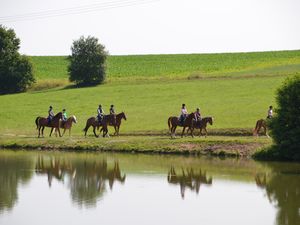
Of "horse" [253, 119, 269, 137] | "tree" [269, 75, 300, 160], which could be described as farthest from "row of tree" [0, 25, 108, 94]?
"tree" [269, 75, 300, 160]

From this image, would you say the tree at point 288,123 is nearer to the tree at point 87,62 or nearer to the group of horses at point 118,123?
the group of horses at point 118,123

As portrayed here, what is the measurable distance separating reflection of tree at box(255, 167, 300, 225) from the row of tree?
54531mm

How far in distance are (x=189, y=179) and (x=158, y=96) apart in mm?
38791

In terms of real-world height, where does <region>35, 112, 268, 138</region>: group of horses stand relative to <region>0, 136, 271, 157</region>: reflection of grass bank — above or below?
above

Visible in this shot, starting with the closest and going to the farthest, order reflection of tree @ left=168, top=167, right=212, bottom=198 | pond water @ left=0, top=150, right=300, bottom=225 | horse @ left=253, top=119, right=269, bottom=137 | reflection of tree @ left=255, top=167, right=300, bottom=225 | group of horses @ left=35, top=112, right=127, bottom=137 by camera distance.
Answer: reflection of tree @ left=255, top=167, right=300, bottom=225
pond water @ left=0, top=150, right=300, bottom=225
reflection of tree @ left=168, top=167, right=212, bottom=198
horse @ left=253, top=119, right=269, bottom=137
group of horses @ left=35, top=112, right=127, bottom=137

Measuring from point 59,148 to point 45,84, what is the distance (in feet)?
152

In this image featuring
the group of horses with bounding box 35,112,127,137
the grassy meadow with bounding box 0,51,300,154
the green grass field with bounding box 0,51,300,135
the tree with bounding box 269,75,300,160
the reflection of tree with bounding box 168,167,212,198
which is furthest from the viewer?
the green grass field with bounding box 0,51,300,135

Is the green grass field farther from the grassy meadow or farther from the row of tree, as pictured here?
the row of tree

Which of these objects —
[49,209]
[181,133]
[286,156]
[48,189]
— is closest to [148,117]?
[181,133]

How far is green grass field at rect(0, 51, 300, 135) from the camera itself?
56.8 metres

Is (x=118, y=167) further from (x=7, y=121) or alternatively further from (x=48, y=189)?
(x=7, y=121)

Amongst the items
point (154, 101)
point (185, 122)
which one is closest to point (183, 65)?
point (154, 101)

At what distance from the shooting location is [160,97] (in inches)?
2756

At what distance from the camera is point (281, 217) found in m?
22.7
